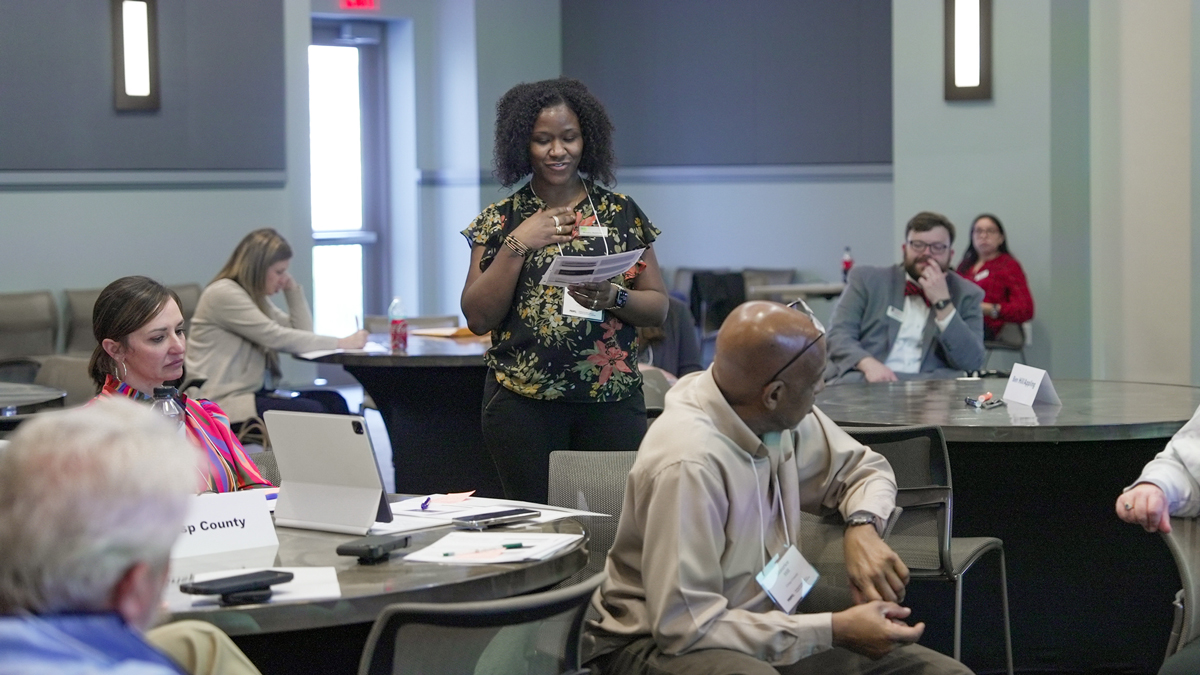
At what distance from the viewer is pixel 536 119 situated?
3.50 metres

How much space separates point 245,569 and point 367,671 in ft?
1.48

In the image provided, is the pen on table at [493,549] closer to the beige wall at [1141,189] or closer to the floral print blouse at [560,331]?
the floral print blouse at [560,331]

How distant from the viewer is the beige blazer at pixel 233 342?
5852mm

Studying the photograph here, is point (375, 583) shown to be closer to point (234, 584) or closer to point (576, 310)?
point (234, 584)

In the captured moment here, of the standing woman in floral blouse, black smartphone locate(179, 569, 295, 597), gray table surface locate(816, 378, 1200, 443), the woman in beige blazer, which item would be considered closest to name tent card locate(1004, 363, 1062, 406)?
gray table surface locate(816, 378, 1200, 443)

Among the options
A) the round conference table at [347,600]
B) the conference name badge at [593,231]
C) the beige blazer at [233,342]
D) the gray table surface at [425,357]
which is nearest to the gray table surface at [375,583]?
the round conference table at [347,600]

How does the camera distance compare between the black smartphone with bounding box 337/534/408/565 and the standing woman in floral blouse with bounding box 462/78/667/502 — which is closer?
the black smartphone with bounding box 337/534/408/565

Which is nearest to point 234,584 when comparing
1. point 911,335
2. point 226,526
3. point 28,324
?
point 226,526

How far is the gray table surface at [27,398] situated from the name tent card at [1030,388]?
3.12m

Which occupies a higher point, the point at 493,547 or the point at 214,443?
the point at 214,443

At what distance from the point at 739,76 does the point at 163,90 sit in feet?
14.8

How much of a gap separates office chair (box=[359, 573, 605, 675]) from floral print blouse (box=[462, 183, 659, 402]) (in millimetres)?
1426

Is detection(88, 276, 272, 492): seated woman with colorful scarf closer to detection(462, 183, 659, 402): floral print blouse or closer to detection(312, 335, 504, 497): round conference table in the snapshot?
detection(462, 183, 659, 402): floral print blouse

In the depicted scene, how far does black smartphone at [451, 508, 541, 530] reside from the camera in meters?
2.51
